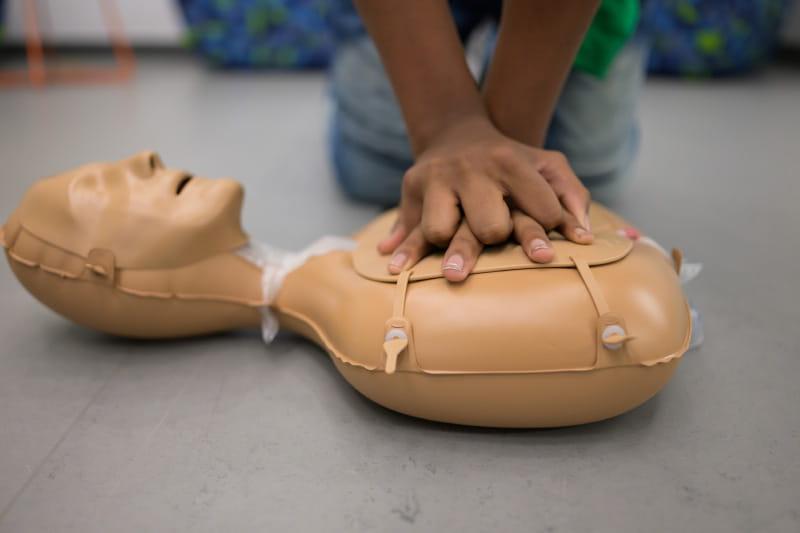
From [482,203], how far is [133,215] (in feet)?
1.32

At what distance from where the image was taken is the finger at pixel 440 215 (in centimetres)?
72

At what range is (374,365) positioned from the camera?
0.67m

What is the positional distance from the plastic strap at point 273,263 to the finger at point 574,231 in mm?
276

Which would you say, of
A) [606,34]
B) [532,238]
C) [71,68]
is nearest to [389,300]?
[532,238]

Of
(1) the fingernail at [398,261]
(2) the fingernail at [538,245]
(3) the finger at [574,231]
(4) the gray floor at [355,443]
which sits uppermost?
(2) the fingernail at [538,245]

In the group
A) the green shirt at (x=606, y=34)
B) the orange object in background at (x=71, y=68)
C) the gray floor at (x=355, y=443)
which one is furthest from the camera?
the orange object in background at (x=71, y=68)

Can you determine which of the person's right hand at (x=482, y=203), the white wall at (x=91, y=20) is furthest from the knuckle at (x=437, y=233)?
the white wall at (x=91, y=20)

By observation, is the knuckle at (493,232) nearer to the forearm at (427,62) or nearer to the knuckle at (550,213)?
the knuckle at (550,213)

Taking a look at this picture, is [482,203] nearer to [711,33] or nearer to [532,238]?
[532,238]

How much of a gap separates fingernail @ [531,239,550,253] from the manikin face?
373 mm

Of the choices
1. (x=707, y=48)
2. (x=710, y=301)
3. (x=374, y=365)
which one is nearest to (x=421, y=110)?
(x=374, y=365)

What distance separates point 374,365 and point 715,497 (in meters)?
0.33

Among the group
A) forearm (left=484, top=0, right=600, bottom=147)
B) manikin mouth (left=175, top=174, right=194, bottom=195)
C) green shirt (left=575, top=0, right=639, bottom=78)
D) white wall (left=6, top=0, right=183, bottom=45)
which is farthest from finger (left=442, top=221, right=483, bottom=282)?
white wall (left=6, top=0, right=183, bottom=45)

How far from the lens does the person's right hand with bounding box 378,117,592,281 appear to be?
2.30 ft
